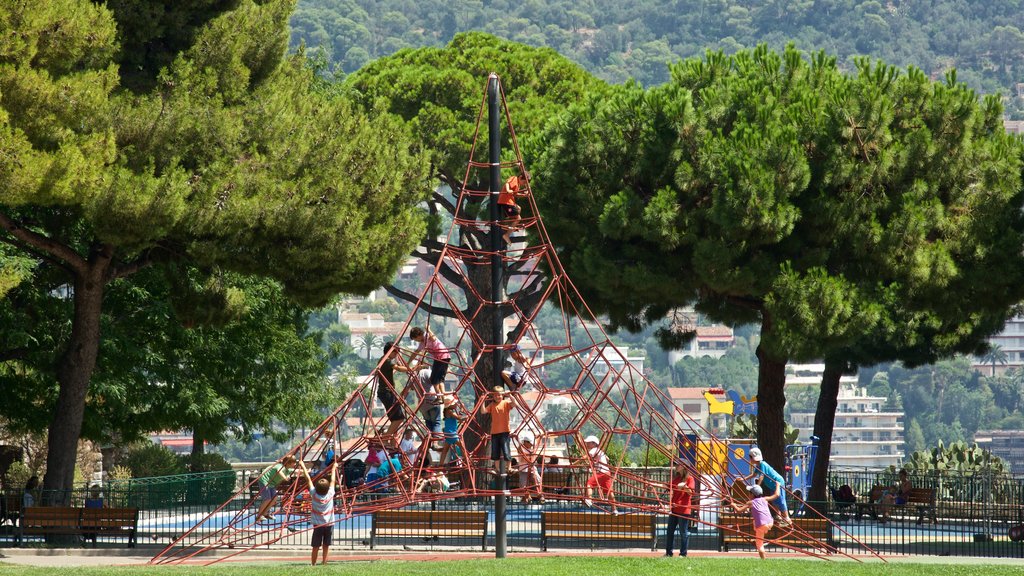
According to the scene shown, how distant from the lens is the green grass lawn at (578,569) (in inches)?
603

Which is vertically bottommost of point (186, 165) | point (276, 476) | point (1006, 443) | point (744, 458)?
point (276, 476)

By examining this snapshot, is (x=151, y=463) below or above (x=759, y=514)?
above

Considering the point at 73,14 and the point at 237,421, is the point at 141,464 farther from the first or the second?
the point at 73,14

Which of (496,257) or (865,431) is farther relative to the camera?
(865,431)

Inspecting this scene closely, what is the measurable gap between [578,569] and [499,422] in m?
2.43

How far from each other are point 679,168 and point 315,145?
6627 mm

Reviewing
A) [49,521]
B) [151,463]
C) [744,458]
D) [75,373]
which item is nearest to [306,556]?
[49,521]

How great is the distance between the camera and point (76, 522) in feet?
67.6

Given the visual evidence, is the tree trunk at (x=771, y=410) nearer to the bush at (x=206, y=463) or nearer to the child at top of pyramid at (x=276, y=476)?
the child at top of pyramid at (x=276, y=476)

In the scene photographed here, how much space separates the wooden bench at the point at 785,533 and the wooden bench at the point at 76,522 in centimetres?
883

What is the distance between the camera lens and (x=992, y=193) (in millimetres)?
23859

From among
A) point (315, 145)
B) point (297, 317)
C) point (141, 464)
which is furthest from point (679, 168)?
point (141, 464)

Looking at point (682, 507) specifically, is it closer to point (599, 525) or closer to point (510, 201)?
point (599, 525)

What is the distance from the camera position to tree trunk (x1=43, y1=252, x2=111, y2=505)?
21391 millimetres
